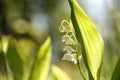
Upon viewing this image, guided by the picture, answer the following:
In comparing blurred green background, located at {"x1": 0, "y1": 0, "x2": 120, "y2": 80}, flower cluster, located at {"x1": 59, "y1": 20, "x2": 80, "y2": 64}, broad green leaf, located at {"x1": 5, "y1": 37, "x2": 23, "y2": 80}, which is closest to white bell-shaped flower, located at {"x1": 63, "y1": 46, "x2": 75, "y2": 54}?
flower cluster, located at {"x1": 59, "y1": 20, "x2": 80, "y2": 64}

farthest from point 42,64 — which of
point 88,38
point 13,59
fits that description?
point 88,38

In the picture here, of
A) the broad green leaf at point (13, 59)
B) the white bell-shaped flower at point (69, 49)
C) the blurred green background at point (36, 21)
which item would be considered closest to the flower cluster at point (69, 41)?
the white bell-shaped flower at point (69, 49)

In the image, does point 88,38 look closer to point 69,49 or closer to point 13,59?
point 69,49

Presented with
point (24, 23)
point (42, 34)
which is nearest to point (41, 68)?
point (24, 23)

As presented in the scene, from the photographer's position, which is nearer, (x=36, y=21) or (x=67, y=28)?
(x=67, y=28)

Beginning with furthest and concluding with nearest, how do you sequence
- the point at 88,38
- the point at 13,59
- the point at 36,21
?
the point at 36,21, the point at 13,59, the point at 88,38

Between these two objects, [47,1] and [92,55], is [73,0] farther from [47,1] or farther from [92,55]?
[47,1]

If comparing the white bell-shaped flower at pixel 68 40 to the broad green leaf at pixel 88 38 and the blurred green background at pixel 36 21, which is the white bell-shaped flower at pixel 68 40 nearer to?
the broad green leaf at pixel 88 38
